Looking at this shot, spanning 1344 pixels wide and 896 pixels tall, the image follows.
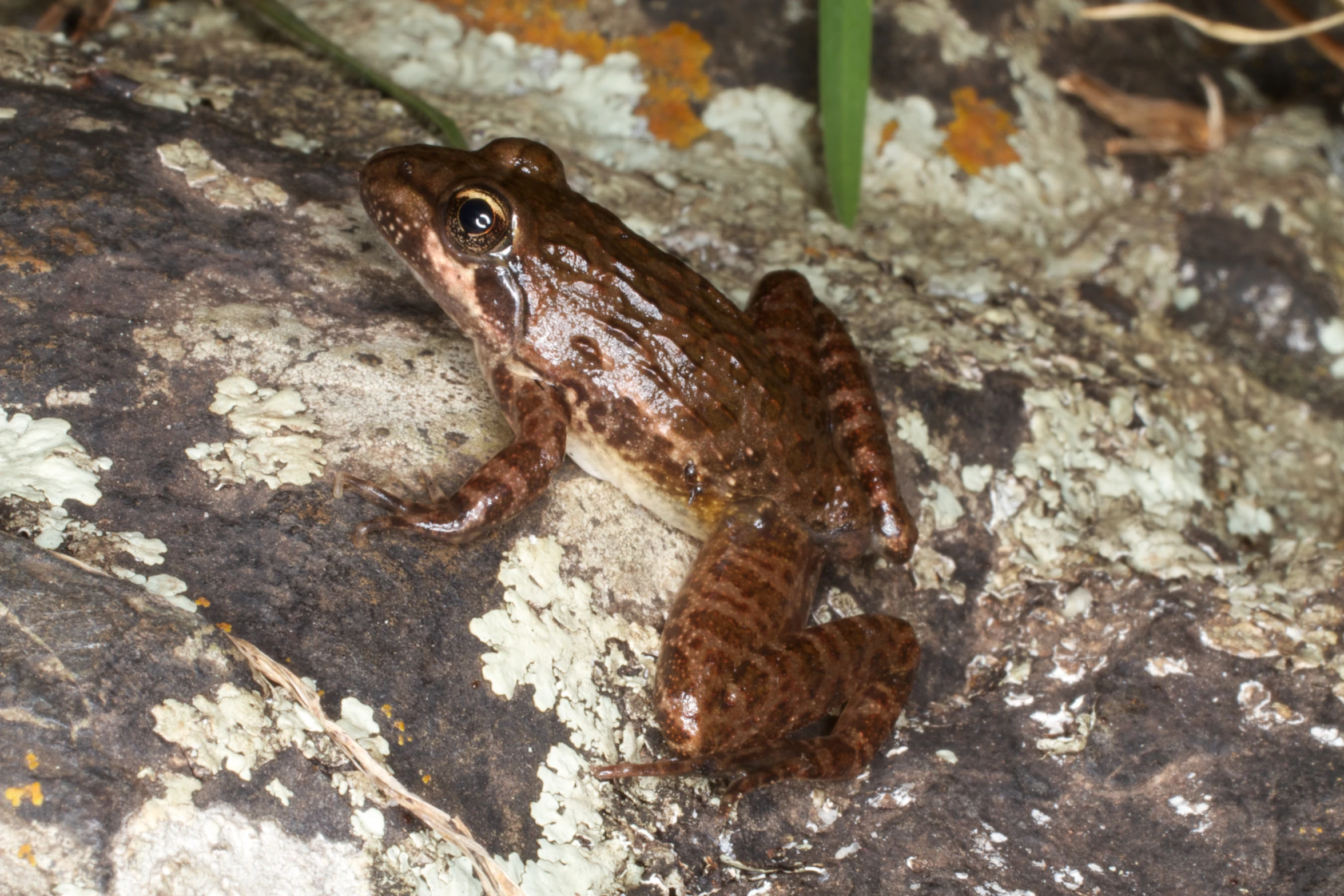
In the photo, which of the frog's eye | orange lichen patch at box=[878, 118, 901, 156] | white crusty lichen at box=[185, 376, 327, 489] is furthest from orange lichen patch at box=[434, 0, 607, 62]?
white crusty lichen at box=[185, 376, 327, 489]

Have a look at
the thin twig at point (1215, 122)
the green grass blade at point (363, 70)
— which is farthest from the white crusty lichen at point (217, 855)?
the thin twig at point (1215, 122)

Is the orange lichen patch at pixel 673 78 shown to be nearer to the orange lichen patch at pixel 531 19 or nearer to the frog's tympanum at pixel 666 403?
the orange lichen patch at pixel 531 19

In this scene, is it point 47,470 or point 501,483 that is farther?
point 501,483

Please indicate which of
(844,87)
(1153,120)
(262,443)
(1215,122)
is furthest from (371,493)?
(1215,122)

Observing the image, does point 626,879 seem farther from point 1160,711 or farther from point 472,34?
point 472,34

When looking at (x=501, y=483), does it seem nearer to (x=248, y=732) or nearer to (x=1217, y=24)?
(x=248, y=732)
